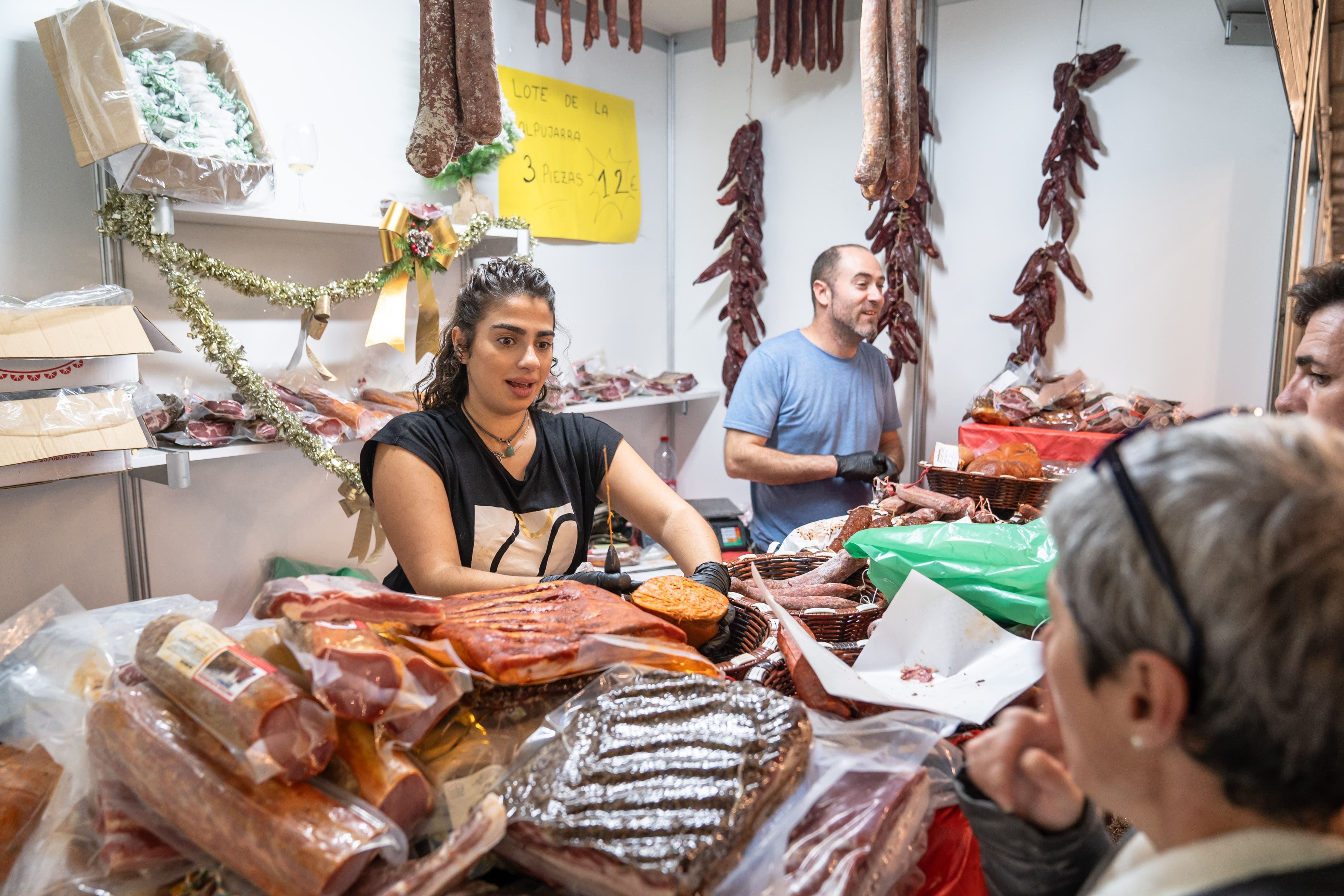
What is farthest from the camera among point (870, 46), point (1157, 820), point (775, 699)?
point (870, 46)

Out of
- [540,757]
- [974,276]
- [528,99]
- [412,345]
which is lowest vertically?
[540,757]

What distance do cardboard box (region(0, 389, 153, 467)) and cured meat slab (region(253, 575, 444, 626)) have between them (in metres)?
1.46

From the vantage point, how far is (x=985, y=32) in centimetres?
377

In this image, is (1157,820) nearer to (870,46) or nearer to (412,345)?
(870,46)

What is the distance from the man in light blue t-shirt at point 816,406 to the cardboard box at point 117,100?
217 cm

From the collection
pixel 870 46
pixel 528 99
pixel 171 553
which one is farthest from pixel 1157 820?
pixel 528 99

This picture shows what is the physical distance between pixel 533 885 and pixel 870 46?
7.01 feet

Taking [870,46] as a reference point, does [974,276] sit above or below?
below

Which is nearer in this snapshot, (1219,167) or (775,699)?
(775,699)

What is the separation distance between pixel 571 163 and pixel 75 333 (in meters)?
2.57

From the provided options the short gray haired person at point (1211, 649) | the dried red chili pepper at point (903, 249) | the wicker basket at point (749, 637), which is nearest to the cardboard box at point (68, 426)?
the wicker basket at point (749, 637)

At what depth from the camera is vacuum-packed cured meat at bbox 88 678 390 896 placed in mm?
778

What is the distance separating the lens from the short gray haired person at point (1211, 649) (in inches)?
19.9

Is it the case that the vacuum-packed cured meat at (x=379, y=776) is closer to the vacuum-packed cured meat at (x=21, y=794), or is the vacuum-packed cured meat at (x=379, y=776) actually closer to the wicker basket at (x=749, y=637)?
the vacuum-packed cured meat at (x=21, y=794)
